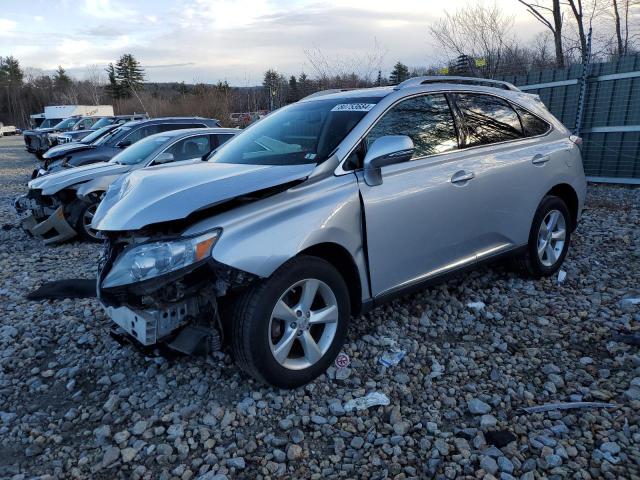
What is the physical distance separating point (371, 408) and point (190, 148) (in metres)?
5.85

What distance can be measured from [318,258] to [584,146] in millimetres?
8880

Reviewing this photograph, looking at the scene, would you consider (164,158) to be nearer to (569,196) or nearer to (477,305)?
(477,305)

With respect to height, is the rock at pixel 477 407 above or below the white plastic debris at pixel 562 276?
below

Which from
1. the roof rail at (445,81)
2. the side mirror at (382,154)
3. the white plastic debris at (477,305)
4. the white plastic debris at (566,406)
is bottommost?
the white plastic debris at (566,406)

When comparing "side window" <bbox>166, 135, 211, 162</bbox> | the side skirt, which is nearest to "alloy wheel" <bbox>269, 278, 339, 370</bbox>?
the side skirt

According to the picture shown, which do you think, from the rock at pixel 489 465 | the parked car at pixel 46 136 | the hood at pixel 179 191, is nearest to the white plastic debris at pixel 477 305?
the rock at pixel 489 465

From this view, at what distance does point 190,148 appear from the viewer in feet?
25.1

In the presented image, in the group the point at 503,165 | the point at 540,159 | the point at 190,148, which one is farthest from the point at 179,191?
the point at 190,148

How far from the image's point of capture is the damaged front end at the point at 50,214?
21.5 feet

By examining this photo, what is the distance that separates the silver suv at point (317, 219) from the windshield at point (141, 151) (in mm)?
3706

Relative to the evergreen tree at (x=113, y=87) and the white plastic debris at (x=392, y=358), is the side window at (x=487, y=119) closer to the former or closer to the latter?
the white plastic debris at (x=392, y=358)

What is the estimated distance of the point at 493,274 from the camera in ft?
15.8

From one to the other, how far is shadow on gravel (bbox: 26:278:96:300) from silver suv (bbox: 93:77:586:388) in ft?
5.80

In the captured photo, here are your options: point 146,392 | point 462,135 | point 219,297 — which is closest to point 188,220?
point 219,297
